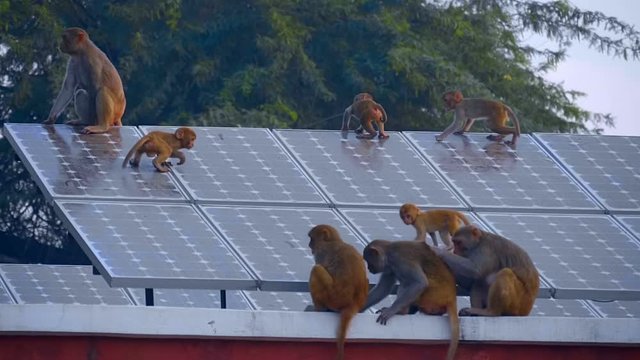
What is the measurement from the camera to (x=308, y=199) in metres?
14.3

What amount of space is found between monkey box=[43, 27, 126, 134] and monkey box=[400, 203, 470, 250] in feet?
12.9

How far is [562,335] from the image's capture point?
1236 cm

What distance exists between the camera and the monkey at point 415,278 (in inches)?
479

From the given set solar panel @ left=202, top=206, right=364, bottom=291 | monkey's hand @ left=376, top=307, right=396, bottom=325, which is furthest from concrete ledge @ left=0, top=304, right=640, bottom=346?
solar panel @ left=202, top=206, right=364, bottom=291

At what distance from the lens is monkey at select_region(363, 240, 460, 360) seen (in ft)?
39.9

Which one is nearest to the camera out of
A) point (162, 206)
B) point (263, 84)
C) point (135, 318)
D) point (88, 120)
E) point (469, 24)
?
point (135, 318)

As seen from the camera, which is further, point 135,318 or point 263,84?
point 263,84

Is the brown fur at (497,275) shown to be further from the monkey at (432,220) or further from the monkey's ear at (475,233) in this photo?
the monkey at (432,220)

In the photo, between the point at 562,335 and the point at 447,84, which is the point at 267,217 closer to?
the point at 562,335

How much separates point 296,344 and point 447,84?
46.2 ft

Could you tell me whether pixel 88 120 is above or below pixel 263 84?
above

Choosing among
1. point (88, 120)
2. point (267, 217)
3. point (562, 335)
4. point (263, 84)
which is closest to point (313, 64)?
point (263, 84)

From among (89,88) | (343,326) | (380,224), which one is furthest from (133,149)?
(343,326)

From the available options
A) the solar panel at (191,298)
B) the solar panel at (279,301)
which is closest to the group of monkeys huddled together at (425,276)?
the solar panel at (279,301)
